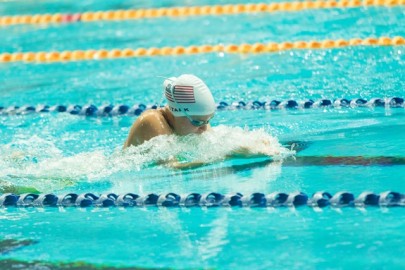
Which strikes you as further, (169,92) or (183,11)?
(183,11)

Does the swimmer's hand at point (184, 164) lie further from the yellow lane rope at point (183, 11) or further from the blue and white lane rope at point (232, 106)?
the yellow lane rope at point (183, 11)

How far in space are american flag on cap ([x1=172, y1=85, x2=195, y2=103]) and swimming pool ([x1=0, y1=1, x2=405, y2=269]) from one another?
28cm

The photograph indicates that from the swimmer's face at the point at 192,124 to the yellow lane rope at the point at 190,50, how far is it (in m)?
3.61

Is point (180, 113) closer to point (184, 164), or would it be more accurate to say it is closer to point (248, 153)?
point (184, 164)

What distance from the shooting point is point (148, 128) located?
6.16 metres

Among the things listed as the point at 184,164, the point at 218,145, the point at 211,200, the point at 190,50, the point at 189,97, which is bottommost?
the point at 211,200

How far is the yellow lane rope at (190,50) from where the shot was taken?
31.0ft

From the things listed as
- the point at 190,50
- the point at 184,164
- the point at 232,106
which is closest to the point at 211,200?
the point at 184,164

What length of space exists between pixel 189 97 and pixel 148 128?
1.13ft

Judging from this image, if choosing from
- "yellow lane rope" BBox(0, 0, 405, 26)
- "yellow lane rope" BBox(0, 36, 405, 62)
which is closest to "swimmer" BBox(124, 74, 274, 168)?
"yellow lane rope" BBox(0, 36, 405, 62)

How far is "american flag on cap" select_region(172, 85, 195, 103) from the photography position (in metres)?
6.02

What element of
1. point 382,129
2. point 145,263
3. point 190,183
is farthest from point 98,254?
point 382,129

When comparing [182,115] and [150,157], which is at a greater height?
[182,115]

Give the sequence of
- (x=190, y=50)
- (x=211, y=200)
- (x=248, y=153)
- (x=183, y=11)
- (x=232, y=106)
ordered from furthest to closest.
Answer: (x=183, y=11) → (x=190, y=50) → (x=232, y=106) → (x=248, y=153) → (x=211, y=200)
